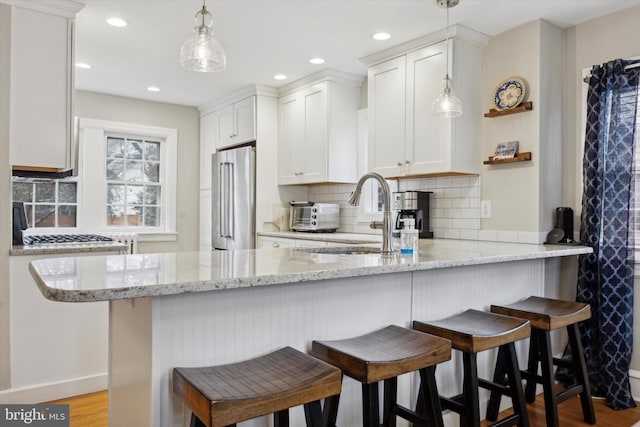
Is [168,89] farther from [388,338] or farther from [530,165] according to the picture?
[388,338]

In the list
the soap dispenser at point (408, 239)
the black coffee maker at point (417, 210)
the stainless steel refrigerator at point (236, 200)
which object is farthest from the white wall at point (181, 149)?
the soap dispenser at point (408, 239)

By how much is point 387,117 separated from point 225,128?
2.22 meters

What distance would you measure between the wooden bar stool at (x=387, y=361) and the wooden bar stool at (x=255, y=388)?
0.14 metres

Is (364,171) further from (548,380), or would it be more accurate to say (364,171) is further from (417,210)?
(548,380)

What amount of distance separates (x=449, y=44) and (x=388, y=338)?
7.59 ft

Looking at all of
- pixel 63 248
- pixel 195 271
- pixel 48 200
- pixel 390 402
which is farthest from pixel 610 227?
pixel 48 200

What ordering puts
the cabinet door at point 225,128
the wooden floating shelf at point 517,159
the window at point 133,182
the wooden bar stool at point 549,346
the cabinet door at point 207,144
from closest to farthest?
the wooden bar stool at point 549,346 < the wooden floating shelf at point 517,159 < the cabinet door at point 225,128 < the window at point 133,182 < the cabinet door at point 207,144

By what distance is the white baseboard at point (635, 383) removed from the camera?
9.05ft

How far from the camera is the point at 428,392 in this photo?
1.69 metres

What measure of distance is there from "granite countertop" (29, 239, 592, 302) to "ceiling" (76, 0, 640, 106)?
5.57 feet

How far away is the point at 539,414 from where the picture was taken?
8.32 feet

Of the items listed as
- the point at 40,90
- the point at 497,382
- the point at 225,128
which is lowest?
the point at 497,382

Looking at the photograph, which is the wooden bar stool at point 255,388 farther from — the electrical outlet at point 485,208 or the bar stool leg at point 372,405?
the electrical outlet at point 485,208

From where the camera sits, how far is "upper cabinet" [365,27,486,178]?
3.24 m
